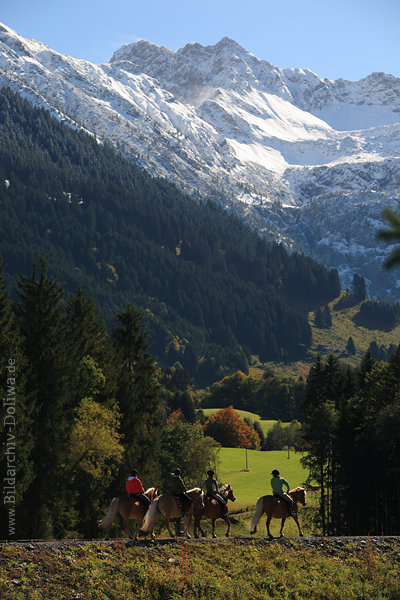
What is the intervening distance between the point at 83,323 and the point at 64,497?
20.3 m

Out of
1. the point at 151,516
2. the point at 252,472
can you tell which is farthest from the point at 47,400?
the point at 252,472

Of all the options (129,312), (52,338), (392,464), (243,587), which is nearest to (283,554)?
(243,587)

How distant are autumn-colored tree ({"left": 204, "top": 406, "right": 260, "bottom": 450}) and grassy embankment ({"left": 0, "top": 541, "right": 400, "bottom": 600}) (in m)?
145

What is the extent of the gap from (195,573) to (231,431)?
151 meters

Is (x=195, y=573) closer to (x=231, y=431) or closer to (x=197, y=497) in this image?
(x=197, y=497)

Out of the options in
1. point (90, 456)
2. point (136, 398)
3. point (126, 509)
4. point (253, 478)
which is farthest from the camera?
point (253, 478)

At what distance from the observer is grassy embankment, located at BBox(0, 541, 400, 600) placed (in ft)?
97.2

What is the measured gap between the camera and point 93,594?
1159 inches

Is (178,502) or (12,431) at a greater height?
(12,431)

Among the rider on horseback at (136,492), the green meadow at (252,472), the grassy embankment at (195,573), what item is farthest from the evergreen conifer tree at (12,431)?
the green meadow at (252,472)

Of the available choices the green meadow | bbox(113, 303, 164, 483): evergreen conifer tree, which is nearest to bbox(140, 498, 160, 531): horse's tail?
bbox(113, 303, 164, 483): evergreen conifer tree

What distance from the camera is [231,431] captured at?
180125 mm

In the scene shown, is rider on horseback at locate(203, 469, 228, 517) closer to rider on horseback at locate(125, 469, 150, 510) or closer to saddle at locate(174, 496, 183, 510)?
saddle at locate(174, 496, 183, 510)

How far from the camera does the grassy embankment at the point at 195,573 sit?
2964 centimetres
